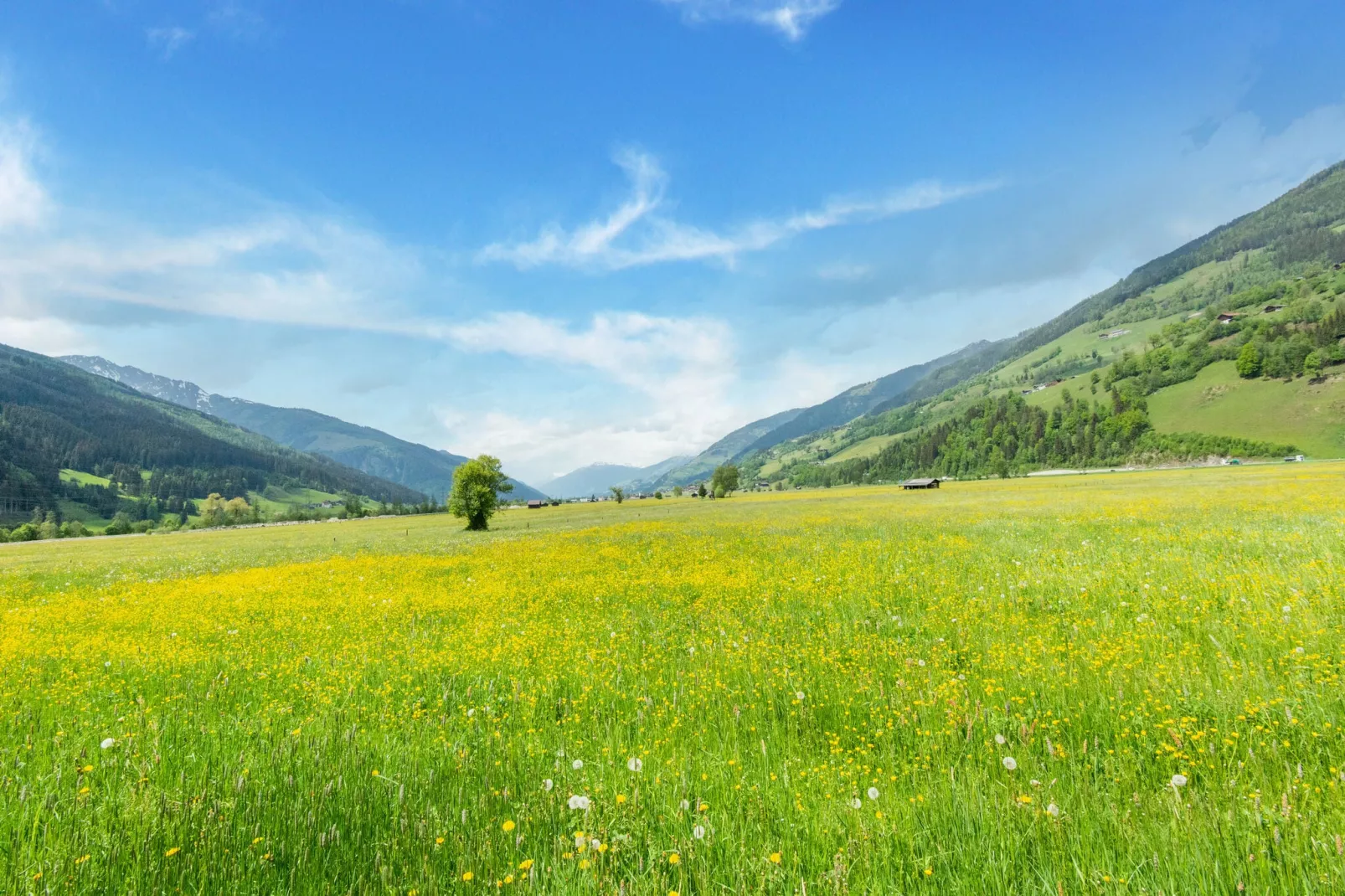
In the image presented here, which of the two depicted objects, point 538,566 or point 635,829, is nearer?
point 635,829

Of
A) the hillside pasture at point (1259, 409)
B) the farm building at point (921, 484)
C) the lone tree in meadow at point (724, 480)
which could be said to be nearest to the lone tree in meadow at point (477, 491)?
the lone tree in meadow at point (724, 480)

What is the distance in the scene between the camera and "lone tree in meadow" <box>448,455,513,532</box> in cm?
5422

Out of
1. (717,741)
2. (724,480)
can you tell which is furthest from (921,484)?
(717,741)

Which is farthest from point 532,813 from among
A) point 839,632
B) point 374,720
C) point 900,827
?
point 839,632

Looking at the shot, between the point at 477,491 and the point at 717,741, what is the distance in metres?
54.0

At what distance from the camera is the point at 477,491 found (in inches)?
2141

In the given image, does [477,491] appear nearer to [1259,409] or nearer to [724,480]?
[724,480]

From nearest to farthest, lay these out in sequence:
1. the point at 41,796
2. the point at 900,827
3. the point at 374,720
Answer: the point at 900,827 < the point at 41,796 < the point at 374,720

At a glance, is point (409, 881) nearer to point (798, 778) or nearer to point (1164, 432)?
point (798, 778)

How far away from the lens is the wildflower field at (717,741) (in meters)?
3.09

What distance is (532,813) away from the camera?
368 centimetres

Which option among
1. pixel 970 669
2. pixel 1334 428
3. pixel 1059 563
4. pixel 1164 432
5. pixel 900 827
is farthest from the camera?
pixel 1164 432

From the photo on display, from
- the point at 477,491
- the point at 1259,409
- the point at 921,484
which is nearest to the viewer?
the point at 477,491

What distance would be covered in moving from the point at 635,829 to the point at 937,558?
1348cm
